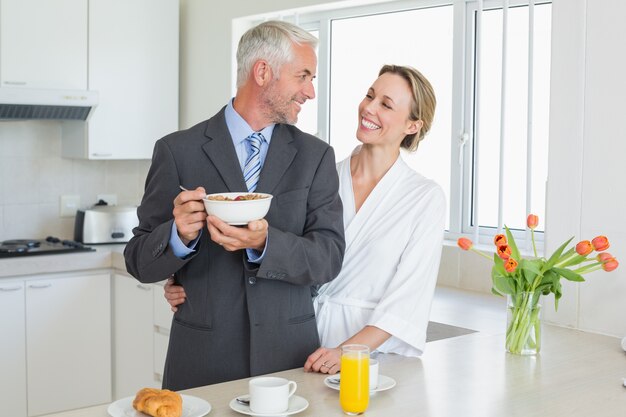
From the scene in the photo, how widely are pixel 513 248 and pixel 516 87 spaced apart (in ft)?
4.77

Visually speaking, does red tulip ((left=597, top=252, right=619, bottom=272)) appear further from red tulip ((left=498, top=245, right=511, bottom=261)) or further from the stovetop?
the stovetop

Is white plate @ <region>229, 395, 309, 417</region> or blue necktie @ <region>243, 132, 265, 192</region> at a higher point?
blue necktie @ <region>243, 132, 265, 192</region>

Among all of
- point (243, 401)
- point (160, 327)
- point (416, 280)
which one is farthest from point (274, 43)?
point (160, 327)

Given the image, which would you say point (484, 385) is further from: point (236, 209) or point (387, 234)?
point (236, 209)

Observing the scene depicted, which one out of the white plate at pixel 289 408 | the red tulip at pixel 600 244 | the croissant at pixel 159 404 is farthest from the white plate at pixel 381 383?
the red tulip at pixel 600 244

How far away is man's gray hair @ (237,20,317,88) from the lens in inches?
81.7

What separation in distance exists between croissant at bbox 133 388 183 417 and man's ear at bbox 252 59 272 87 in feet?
2.76

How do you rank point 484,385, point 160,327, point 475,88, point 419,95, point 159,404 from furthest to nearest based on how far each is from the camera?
1. point 160,327
2. point 475,88
3. point 419,95
4. point 484,385
5. point 159,404

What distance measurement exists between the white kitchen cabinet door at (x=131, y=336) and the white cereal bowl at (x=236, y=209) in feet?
7.52

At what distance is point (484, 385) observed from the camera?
1864 millimetres

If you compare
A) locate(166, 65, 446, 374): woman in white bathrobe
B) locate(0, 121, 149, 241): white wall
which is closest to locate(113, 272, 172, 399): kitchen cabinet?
locate(0, 121, 149, 241): white wall

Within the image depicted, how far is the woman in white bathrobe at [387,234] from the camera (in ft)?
6.91

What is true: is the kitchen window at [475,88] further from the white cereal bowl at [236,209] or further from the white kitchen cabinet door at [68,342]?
the white cereal bowl at [236,209]

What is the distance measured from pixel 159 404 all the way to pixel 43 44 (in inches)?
118
